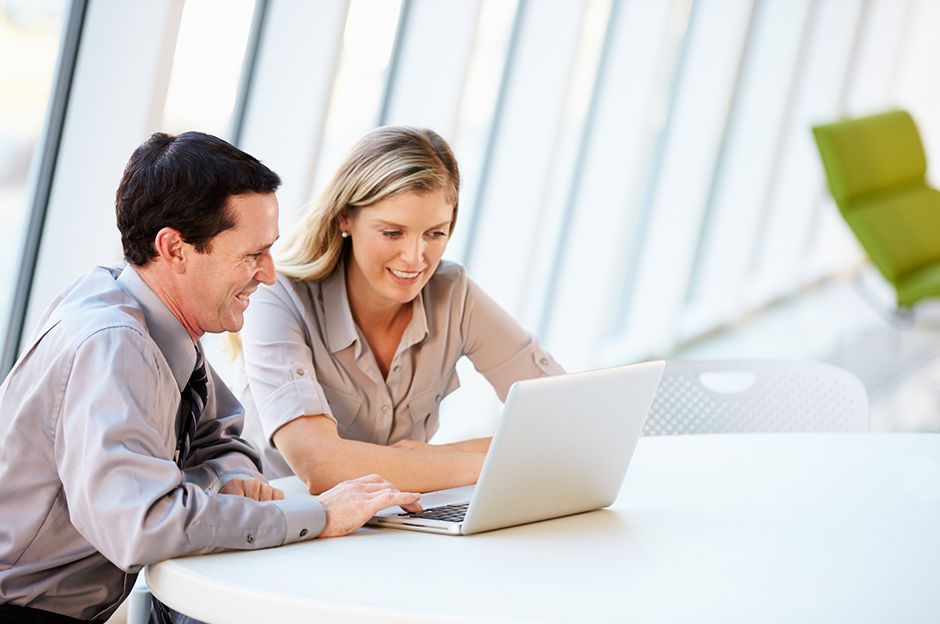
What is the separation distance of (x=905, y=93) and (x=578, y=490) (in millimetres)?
8473

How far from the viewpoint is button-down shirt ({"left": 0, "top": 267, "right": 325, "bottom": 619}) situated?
1.48m

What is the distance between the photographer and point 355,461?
6.52 ft

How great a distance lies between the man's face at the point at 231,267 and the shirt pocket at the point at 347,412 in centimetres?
48

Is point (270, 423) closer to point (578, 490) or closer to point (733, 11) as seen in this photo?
point (578, 490)

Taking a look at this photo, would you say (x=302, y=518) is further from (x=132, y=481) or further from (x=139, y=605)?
(x=139, y=605)

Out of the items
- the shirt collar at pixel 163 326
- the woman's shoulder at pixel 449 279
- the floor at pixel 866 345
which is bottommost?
the floor at pixel 866 345

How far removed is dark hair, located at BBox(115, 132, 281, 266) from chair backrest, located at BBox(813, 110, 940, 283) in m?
4.49

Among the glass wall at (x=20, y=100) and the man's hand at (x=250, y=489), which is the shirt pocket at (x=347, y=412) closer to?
the man's hand at (x=250, y=489)

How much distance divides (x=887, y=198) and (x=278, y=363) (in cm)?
467

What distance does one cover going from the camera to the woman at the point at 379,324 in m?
2.06

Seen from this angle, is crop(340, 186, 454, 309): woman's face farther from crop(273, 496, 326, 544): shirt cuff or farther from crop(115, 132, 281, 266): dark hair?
crop(273, 496, 326, 544): shirt cuff

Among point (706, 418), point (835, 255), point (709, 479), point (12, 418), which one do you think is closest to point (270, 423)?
point (12, 418)

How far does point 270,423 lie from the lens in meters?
2.03

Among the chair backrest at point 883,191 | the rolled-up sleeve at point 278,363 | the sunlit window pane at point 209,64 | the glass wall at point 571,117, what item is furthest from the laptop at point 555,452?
the chair backrest at point 883,191
